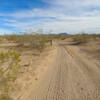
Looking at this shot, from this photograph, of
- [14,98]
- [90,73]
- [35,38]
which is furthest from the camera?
[35,38]

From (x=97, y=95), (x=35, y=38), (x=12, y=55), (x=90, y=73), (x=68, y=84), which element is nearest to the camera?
(x=97, y=95)

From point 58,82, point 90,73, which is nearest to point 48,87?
point 58,82

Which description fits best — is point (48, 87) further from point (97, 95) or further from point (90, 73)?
point (90, 73)

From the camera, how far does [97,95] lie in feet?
14.2

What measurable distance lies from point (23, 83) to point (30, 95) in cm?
112

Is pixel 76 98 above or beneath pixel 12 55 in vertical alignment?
beneath

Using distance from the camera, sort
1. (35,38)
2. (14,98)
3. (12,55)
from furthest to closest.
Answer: (35,38) → (12,55) → (14,98)

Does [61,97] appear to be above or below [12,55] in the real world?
below

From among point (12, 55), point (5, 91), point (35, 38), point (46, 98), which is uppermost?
point (35, 38)

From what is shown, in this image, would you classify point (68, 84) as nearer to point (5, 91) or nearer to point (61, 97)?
point (61, 97)

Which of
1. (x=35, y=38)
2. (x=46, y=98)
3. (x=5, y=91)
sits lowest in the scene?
(x=46, y=98)

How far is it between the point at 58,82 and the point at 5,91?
8.88ft

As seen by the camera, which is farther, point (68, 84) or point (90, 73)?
point (90, 73)

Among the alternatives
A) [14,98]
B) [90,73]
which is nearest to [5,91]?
[14,98]
